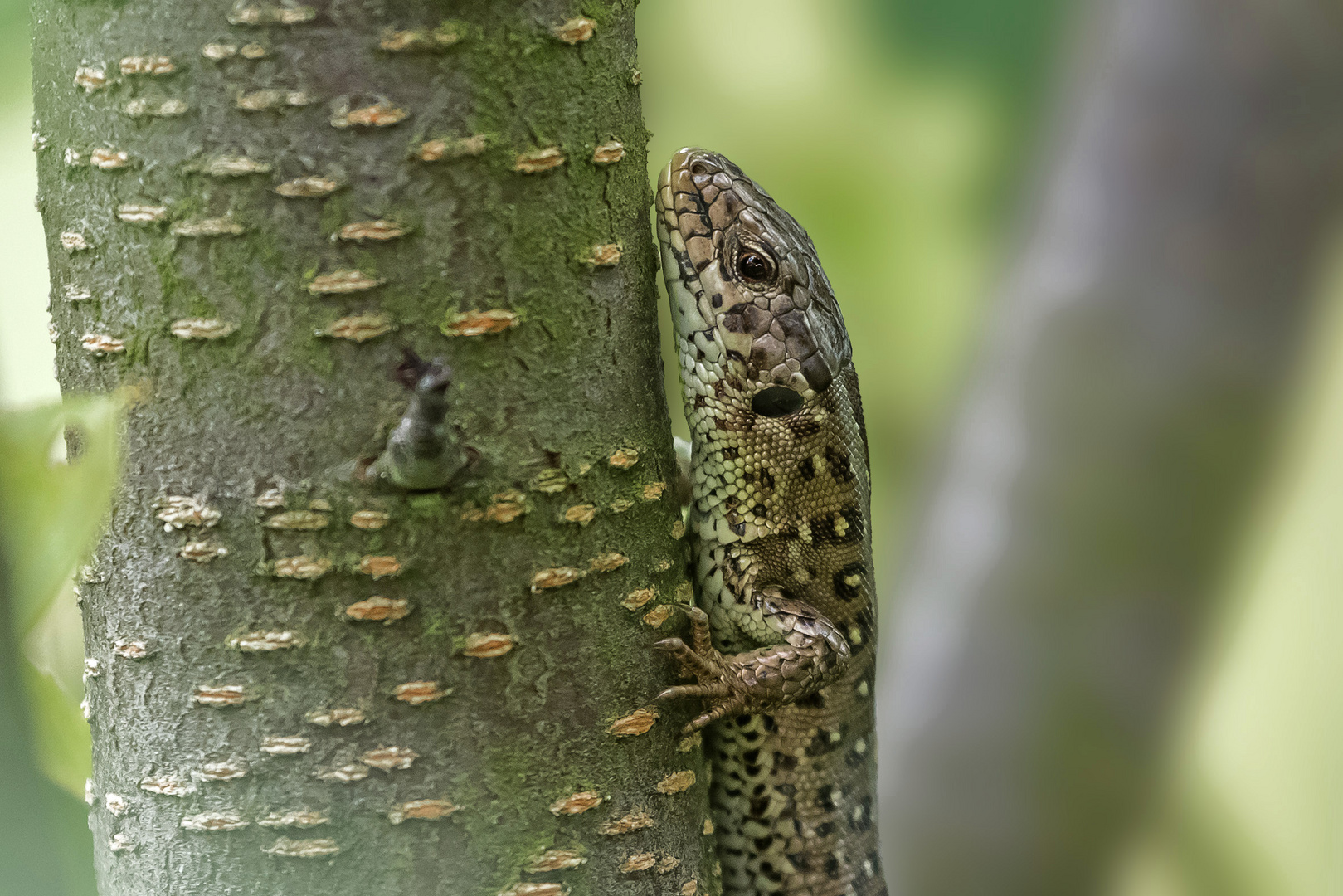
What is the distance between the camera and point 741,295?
4.33 feet

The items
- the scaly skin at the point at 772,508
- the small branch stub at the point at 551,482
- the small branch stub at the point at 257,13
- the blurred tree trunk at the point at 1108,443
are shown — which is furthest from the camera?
the blurred tree trunk at the point at 1108,443

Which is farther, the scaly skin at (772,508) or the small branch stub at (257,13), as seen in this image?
the scaly skin at (772,508)

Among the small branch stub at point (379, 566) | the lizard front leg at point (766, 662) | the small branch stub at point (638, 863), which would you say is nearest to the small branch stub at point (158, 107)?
the small branch stub at point (379, 566)

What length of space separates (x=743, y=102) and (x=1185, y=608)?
2.15 m

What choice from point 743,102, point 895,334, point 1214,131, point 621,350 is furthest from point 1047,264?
point 621,350

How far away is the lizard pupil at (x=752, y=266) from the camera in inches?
52.7

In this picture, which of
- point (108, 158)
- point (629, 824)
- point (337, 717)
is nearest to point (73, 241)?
point (108, 158)

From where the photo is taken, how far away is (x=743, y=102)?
3504mm

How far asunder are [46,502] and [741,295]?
1.07 meters

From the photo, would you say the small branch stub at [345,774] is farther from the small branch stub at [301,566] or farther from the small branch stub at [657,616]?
the small branch stub at [657,616]

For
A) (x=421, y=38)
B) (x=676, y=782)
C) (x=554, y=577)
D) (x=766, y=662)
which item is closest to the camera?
(x=421, y=38)

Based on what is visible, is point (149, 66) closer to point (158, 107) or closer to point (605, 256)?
point (158, 107)

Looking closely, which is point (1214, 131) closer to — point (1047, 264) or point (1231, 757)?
point (1047, 264)

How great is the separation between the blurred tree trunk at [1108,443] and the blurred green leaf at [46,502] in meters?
2.72
